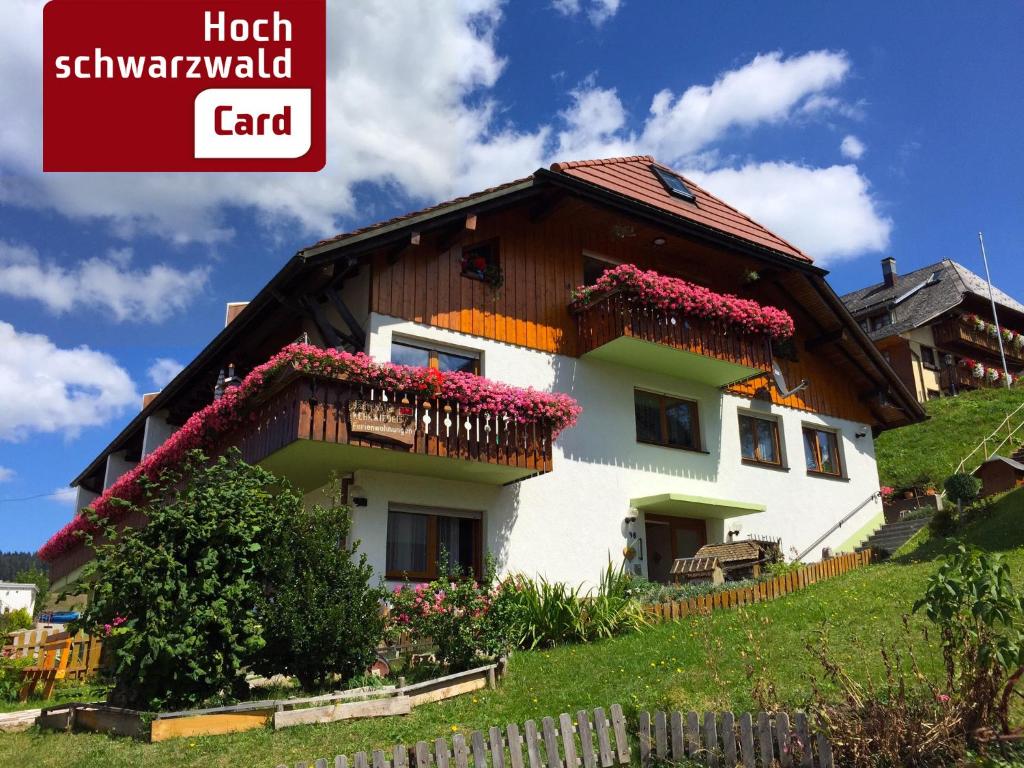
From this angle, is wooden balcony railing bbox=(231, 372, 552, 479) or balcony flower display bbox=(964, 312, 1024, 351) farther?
balcony flower display bbox=(964, 312, 1024, 351)

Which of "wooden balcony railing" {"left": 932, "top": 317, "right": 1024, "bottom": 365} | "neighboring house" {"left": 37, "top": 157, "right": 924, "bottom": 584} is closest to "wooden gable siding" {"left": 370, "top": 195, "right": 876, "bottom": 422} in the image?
"neighboring house" {"left": 37, "top": 157, "right": 924, "bottom": 584}

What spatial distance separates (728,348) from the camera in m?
18.1

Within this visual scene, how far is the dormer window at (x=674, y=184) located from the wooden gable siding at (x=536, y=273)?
1.28 metres

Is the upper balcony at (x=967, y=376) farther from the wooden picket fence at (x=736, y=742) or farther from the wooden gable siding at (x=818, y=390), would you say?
the wooden picket fence at (x=736, y=742)

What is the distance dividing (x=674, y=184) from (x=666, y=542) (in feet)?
28.2

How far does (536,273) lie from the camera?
17328 mm

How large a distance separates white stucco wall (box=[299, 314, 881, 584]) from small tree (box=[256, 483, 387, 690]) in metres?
3.60

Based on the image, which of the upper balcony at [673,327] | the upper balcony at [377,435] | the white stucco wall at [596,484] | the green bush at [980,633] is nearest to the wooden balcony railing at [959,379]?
the white stucco wall at [596,484]

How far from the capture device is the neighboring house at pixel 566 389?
14.0 m

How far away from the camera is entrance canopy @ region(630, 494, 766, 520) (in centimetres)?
1700

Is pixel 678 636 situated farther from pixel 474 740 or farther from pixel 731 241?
pixel 731 241

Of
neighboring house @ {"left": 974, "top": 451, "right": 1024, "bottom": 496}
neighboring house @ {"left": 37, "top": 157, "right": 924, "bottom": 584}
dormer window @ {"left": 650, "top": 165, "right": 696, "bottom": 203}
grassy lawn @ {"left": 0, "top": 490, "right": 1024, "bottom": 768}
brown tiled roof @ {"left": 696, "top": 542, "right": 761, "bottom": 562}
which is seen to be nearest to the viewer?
grassy lawn @ {"left": 0, "top": 490, "right": 1024, "bottom": 768}

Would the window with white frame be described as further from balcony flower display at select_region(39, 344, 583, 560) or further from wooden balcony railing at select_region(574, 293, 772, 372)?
wooden balcony railing at select_region(574, 293, 772, 372)

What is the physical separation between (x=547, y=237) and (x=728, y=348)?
441 centimetres
